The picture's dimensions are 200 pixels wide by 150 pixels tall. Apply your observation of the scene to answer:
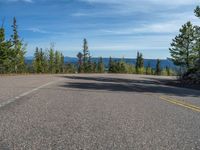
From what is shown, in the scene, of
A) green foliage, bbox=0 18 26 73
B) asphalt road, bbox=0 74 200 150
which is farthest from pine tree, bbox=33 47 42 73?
asphalt road, bbox=0 74 200 150

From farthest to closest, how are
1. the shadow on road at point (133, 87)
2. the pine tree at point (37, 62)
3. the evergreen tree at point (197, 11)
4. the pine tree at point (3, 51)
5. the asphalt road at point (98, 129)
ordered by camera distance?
the pine tree at point (37, 62) → the pine tree at point (3, 51) → the evergreen tree at point (197, 11) → the shadow on road at point (133, 87) → the asphalt road at point (98, 129)

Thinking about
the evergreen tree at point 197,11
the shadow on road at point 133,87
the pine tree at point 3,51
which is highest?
the evergreen tree at point 197,11

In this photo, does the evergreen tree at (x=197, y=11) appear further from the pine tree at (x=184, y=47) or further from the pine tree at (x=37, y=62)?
the pine tree at (x=37, y=62)

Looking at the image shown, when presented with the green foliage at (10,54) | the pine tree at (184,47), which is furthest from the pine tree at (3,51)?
the pine tree at (184,47)

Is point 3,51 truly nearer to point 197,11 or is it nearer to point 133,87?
point 197,11

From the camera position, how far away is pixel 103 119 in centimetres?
813

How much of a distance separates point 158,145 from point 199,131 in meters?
1.60

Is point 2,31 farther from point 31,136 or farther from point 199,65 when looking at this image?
point 31,136

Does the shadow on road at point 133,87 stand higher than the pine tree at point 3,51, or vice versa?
the pine tree at point 3,51

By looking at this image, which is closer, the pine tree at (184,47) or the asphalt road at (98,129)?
the asphalt road at (98,129)

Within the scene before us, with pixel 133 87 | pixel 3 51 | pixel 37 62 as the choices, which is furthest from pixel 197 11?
pixel 37 62

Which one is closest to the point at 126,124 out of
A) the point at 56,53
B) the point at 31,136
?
the point at 31,136

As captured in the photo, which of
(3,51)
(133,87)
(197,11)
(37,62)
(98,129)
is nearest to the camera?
(98,129)

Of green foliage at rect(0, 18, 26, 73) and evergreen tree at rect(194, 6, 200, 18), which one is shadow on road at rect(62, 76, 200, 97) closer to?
evergreen tree at rect(194, 6, 200, 18)
